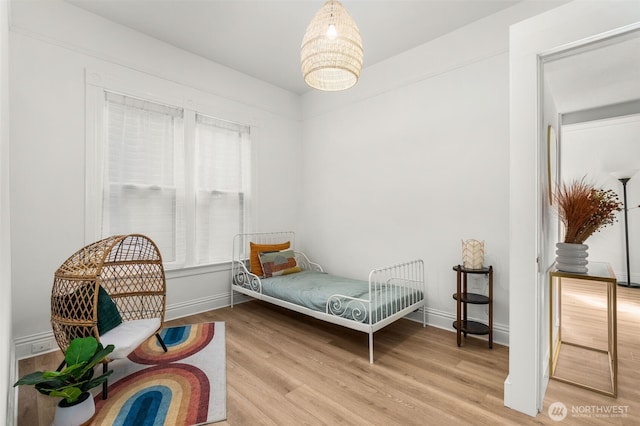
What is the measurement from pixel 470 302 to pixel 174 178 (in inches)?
131

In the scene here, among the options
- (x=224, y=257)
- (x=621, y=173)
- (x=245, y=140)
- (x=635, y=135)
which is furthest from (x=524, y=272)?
(x=245, y=140)

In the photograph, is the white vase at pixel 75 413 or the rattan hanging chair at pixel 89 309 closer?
the white vase at pixel 75 413

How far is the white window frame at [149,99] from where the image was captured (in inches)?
113

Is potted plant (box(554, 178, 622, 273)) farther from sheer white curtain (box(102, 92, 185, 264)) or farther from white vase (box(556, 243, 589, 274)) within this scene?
sheer white curtain (box(102, 92, 185, 264))

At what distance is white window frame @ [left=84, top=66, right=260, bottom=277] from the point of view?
2873 mm

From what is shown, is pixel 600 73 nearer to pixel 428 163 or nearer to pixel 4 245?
pixel 428 163

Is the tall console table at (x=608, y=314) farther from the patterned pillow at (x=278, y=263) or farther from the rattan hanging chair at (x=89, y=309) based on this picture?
the rattan hanging chair at (x=89, y=309)

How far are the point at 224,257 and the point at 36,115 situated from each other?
2272 millimetres

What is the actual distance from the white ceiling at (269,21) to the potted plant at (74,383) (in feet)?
9.50

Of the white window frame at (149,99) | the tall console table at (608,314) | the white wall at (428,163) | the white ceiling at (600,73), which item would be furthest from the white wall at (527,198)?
the white window frame at (149,99)

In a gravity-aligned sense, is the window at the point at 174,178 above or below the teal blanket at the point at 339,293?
above

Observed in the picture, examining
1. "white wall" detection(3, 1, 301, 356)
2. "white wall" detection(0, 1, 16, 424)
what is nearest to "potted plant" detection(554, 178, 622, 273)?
"white wall" detection(0, 1, 16, 424)

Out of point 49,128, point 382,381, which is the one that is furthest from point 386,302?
point 49,128

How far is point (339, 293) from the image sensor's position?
3.01 m
